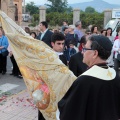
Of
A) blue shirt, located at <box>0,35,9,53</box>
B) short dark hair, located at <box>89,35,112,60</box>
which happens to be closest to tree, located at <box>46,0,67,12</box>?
blue shirt, located at <box>0,35,9,53</box>

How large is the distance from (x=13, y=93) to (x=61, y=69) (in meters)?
3.92

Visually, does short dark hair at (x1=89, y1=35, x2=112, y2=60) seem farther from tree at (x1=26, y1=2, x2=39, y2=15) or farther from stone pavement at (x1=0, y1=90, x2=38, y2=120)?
tree at (x1=26, y1=2, x2=39, y2=15)

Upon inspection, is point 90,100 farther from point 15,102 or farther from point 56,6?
point 56,6

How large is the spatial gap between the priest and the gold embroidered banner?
28.9 inches

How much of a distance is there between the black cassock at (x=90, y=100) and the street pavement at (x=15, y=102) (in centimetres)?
301

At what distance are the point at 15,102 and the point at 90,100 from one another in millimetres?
3972

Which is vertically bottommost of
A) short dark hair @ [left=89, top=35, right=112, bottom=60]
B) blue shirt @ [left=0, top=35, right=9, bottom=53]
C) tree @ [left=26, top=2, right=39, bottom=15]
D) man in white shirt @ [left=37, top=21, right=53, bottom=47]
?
blue shirt @ [left=0, top=35, right=9, bottom=53]

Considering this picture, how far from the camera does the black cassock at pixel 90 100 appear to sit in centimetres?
212

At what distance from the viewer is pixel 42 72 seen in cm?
310

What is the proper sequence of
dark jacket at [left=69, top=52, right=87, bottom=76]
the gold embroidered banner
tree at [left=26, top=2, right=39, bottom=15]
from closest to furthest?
the gold embroidered banner < dark jacket at [left=69, top=52, right=87, bottom=76] < tree at [left=26, top=2, right=39, bottom=15]

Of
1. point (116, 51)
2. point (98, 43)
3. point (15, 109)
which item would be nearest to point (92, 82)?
point (98, 43)

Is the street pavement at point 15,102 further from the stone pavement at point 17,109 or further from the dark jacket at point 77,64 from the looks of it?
the dark jacket at point 77,64

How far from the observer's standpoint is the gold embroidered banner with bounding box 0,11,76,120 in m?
3.02

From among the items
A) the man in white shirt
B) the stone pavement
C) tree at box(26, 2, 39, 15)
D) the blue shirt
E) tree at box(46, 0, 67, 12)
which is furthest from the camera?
tree at box(46, 0, 67, 12)
